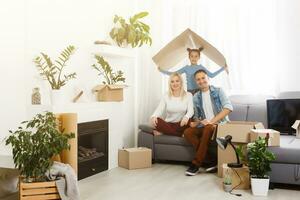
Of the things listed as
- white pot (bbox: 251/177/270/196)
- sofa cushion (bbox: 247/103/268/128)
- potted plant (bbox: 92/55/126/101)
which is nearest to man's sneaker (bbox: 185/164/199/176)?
white pot (bbox: 251/177/270/196)

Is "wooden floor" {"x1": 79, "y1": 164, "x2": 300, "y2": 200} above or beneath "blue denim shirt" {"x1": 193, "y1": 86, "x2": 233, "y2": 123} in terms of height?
beneath

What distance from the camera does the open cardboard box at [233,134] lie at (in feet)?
11.9

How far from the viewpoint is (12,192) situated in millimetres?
2645

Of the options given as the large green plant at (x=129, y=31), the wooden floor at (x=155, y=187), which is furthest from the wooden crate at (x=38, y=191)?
the large green plant at (x=129, y=31)

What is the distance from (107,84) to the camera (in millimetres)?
4375

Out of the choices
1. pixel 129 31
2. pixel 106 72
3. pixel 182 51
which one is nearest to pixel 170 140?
pixel 106 72

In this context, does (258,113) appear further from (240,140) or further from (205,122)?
(240,140)

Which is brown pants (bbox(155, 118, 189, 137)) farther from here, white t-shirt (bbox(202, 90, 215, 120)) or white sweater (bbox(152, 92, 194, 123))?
white t-shirt (bbox(202, 90, 215, 120))

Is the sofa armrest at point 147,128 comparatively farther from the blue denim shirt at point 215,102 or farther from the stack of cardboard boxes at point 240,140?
the stack of cardboard boxes at point 240,140

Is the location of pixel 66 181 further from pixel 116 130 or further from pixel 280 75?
pixel 280 75

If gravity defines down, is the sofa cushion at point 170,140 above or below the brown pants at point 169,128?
below

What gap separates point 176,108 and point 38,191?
218 cm

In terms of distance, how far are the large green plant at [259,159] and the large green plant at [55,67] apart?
1911mm

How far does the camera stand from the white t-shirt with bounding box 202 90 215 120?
4.33 m
